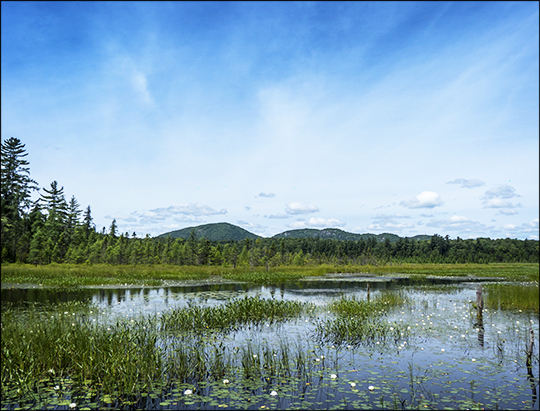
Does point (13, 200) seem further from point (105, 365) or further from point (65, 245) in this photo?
point (105, 365)

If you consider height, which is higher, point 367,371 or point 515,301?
point 367,371

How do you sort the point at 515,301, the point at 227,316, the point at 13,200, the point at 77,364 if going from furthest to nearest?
the point at 13,200 → the point at 515,301 → the point at 227,316 → the point at 77,364

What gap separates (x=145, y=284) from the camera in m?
41.6

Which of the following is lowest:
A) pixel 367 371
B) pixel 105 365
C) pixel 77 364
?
pixel 367 371

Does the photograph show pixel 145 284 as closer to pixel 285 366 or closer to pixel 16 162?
pixel 285 366

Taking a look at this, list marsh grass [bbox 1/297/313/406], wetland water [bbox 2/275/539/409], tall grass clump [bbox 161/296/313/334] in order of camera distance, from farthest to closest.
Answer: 1. tall grass clump [bbox 161/296/313/334]
2. marsh grass [bbox 1/297/313/406]
3. wetland water [bbox 2/275/539/409]

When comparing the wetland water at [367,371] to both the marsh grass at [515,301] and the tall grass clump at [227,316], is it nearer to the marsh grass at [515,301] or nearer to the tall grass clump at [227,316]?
the tall grass clump at [227,316]

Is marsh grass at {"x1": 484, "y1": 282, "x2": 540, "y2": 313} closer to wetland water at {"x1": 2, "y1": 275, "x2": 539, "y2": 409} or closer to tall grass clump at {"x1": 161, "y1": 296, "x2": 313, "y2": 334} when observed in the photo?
wetland water at {"x1": 2, "y1": 275, "x2": 539, "y2": 409}

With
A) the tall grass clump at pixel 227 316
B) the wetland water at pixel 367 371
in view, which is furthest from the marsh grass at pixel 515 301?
the tall grass clump at pixel 227 316

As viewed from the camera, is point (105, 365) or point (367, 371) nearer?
point (105, 365)

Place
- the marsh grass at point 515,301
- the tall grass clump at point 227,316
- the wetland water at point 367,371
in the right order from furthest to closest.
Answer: the marsh grass at point 515,301, the tall grass clump at point 227,316, the wetland water at point 367,371

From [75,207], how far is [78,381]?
374 ft

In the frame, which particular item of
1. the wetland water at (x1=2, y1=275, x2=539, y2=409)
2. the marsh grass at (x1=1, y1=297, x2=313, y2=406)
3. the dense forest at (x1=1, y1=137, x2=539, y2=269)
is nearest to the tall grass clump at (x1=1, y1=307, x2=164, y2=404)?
the marsh grass at (x1=1, y1=297, x2=313, y2=406)

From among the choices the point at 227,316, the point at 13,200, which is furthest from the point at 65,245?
the point at 227,316
